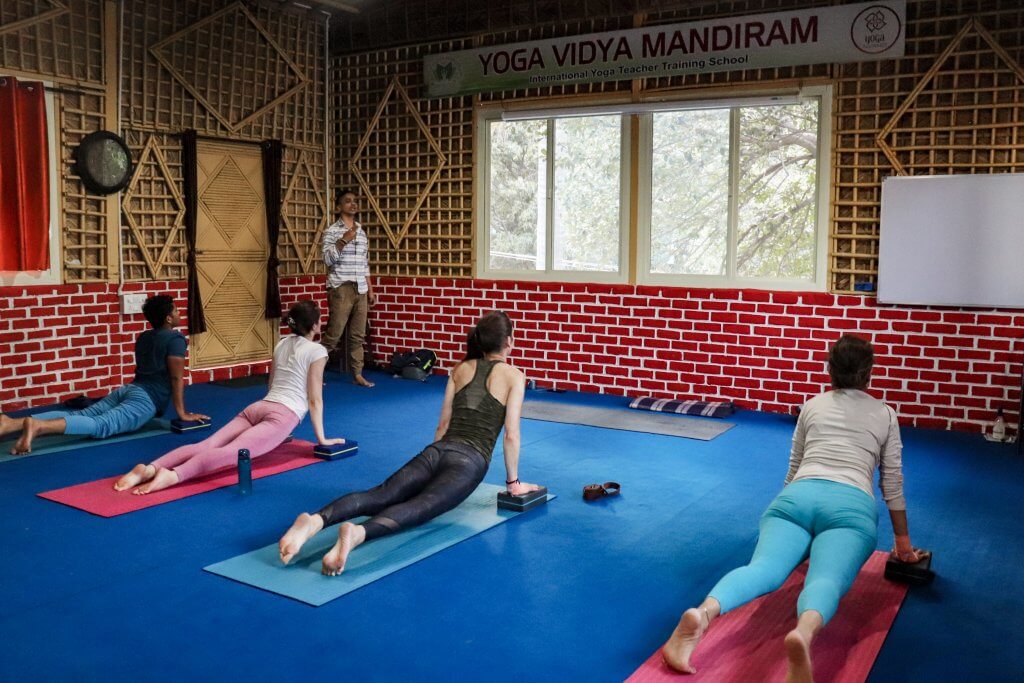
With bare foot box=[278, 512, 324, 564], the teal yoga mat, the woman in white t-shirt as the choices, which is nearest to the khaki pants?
the teal yoga mat

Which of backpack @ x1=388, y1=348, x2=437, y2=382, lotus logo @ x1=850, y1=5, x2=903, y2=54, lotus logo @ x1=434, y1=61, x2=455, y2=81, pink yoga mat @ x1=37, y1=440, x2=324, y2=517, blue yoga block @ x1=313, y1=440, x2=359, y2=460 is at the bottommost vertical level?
pink yoga mat @ x1=37, y1=440, x2=324, y2=517

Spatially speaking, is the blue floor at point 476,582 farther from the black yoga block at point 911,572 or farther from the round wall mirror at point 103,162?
the round wall mirror at point 103,162

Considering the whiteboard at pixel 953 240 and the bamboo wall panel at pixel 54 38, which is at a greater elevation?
the bamboo wall panel at pixel 54 38

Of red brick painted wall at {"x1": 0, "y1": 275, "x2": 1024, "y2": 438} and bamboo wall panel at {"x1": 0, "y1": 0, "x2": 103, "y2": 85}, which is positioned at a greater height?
bamboo wall panel at {"x1": 0, "y1": 0, "x2": 103, "y2": 85}

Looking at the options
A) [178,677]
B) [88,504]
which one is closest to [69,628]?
[178,677]

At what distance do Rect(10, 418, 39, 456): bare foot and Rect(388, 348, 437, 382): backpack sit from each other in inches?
143

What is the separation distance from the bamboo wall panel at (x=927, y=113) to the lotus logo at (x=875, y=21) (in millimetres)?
179

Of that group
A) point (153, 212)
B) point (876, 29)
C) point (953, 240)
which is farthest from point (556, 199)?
point (153, 212)

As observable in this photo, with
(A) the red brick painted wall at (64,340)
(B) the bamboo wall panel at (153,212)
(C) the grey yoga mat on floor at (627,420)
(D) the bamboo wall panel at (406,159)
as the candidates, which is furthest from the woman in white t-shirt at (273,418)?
(D) the bamboo wall panel at (406,159)

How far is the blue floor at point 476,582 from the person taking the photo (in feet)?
9.24

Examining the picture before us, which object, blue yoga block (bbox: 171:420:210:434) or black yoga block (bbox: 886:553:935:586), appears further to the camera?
blue yoga block (bbox: 171:420:210:434)

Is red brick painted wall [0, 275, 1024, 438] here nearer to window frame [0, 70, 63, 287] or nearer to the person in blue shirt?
window frame [0, 70, 63, 287]

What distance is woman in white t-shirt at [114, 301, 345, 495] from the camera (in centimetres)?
461

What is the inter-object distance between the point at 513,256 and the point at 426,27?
7.48 feet
